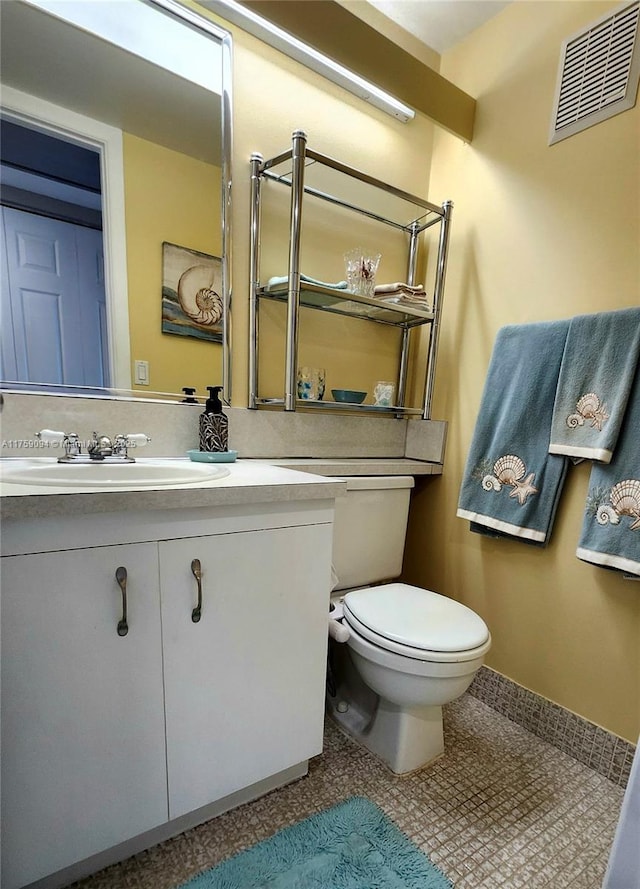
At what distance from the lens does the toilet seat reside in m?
1.04

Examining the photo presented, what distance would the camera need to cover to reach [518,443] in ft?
4.55

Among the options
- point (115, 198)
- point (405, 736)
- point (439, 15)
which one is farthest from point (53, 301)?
point (439, 15)

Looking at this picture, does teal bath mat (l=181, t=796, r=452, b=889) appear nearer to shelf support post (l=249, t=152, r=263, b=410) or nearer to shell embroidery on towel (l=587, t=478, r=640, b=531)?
shell embroidery on towel (l=587, t=478, r=640, b=531)

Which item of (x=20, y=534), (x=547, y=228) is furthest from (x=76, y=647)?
(x=547, y=228)

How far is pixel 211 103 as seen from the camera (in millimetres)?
1277

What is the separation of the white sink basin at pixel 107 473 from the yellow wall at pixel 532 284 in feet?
3.54

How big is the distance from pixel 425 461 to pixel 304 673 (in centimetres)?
102

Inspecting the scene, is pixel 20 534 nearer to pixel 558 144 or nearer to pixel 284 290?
pixel 284 290

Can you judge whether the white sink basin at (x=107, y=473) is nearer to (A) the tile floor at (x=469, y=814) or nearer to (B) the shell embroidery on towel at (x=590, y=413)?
(A) the tile floor at (x=469, y=814)

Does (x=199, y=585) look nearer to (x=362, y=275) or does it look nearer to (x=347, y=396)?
(x=347, y=396)

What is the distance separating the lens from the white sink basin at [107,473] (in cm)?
81

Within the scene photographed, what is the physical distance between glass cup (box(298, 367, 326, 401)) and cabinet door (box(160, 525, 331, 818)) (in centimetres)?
66

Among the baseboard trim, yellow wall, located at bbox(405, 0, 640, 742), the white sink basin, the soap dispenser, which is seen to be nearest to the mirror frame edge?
the soap dispenser

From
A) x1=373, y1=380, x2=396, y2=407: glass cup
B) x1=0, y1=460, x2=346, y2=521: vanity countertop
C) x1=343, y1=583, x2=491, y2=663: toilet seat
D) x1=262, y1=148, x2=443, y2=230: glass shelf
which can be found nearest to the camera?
x1=0, y1=460, x2=346, y2=521: vanity countertop
